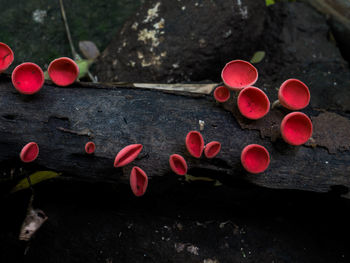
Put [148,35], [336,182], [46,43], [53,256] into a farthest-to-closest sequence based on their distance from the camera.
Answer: [46,43] < [148,35] < [53,256] < [336,182]

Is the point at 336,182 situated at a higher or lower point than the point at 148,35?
lower

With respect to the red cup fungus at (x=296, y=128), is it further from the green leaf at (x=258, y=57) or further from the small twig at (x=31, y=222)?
the small twig at (x=31, y=222)

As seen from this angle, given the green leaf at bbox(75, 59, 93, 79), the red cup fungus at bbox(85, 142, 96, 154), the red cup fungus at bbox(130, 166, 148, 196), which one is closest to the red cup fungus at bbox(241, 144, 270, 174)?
the red cup fungus at bbox(130, 166, 148, 196)

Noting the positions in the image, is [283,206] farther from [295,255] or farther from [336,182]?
[336,182]

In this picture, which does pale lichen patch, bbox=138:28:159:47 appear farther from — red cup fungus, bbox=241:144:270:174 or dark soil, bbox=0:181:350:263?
red cup fungus, bbox=241:144:270:174

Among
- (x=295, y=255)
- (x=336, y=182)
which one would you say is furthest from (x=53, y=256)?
(x=336, y=182)

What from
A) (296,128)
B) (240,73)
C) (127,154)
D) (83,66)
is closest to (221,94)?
(240,73)
